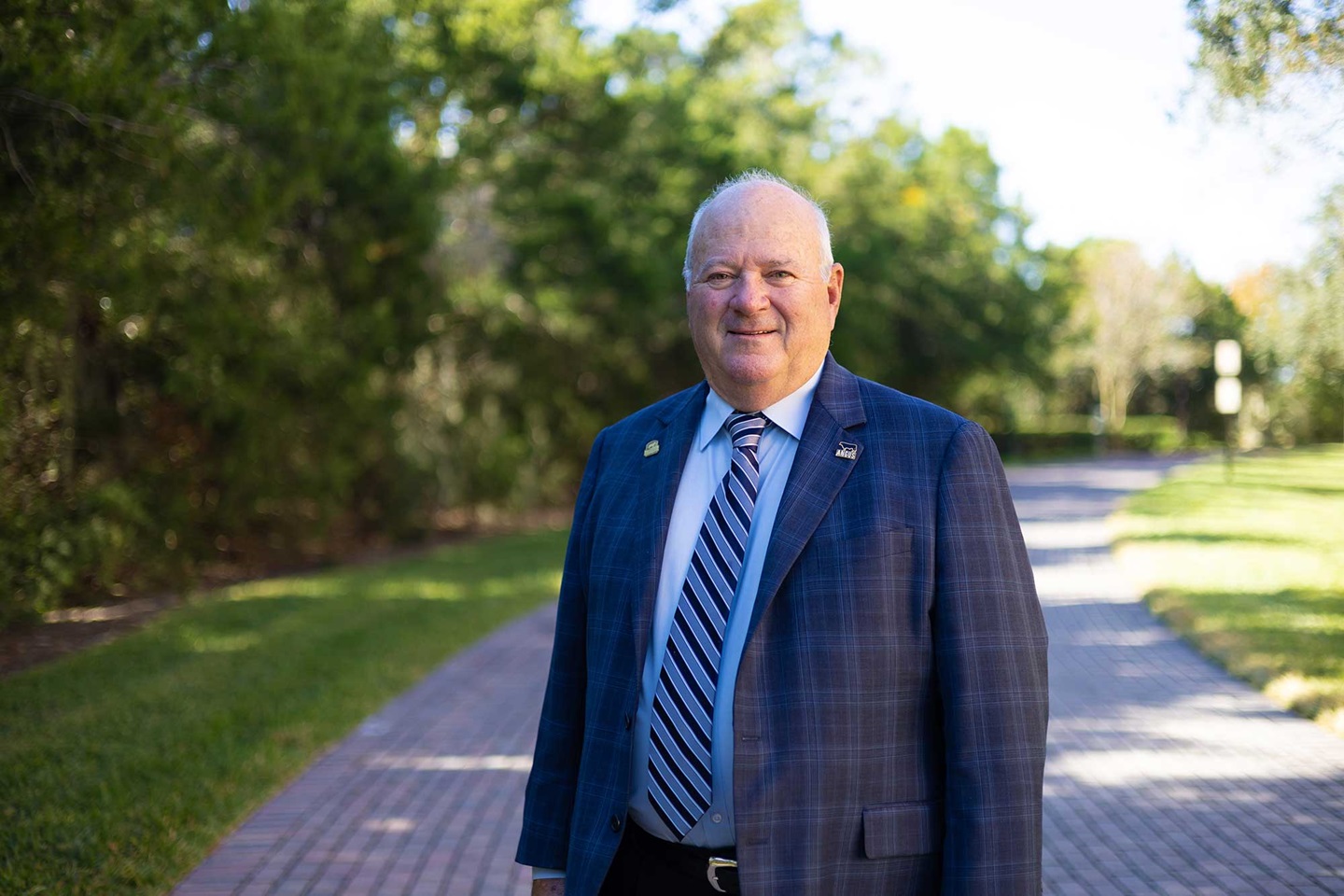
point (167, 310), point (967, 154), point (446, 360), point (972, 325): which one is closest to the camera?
point (167, 310)

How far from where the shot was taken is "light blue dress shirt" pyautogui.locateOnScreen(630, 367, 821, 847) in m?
2.21

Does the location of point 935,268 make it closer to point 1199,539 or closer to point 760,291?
point 1199,539

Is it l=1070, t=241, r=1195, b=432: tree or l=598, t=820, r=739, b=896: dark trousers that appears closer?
l=598, t=820, r=739, b=896: dark trousers

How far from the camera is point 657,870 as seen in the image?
232 cm

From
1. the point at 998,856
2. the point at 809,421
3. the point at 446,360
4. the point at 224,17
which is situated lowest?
the point at 998,856

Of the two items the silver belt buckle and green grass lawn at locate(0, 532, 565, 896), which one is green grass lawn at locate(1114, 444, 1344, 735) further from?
green grass lawn at locate(0, 532, 565, 896)

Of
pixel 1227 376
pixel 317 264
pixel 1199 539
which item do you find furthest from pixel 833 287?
pixel 1227 376

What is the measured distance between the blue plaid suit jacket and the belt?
8cm

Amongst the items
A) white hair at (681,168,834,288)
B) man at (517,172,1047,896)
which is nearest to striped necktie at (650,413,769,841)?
man at (517,172,1047,896)

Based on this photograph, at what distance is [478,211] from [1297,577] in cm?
1231

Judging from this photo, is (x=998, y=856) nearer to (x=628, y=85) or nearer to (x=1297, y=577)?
(x=1297, y=577)

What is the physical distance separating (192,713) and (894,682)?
613 cm

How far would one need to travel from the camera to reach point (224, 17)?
8969 millimetres

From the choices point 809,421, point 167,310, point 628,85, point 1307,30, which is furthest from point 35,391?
point 628,85
